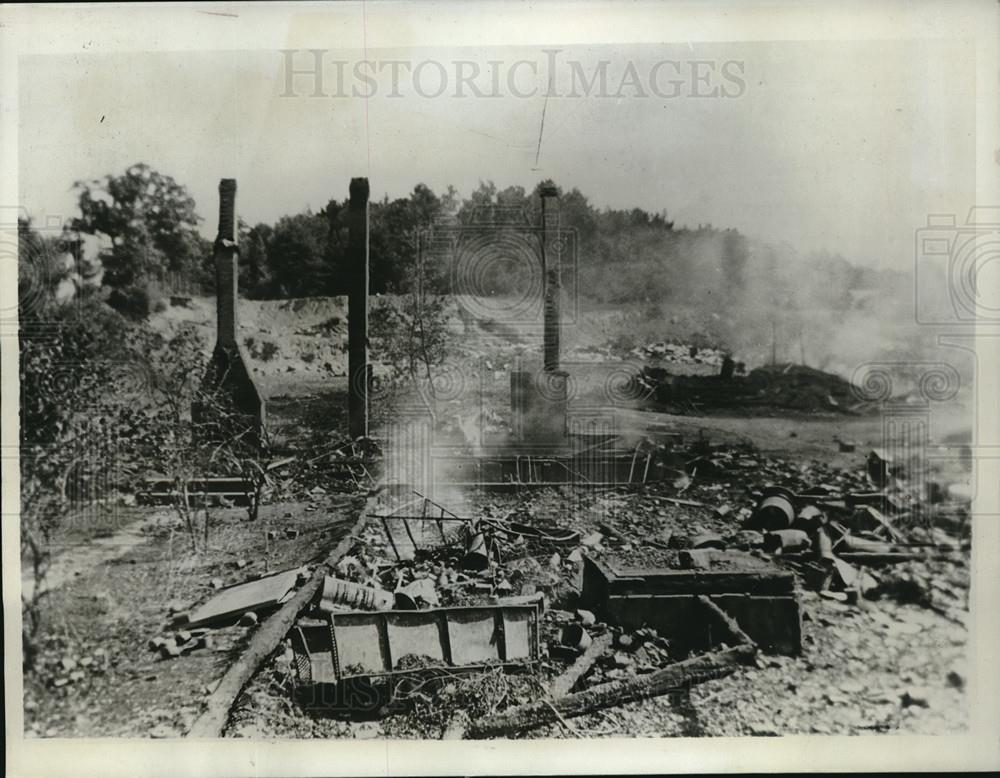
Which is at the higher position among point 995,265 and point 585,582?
point 995,265

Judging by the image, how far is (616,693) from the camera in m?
3.30

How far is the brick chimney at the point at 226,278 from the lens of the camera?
11.2 ft

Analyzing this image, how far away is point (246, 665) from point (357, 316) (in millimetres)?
2068

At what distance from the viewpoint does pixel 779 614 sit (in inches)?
131

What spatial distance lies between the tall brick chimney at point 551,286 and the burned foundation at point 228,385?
175cm

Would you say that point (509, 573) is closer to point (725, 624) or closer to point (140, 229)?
point (725, 624)

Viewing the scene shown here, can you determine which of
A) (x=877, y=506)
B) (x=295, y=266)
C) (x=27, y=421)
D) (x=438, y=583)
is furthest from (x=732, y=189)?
(x=27, y=421)

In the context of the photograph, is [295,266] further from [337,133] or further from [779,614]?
[779,614]

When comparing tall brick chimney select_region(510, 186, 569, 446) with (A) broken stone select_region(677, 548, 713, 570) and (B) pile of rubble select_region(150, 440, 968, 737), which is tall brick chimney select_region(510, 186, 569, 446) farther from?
(A) broken stone select_region(677, 548, 713, 570)

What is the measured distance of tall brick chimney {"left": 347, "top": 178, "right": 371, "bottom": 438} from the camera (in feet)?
11.4

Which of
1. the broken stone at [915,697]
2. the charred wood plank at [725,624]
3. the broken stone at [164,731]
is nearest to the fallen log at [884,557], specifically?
the charred wood plank at [725,624]

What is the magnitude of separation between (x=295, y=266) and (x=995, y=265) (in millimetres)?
4132

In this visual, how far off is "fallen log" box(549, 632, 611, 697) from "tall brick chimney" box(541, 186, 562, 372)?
160 centimetres

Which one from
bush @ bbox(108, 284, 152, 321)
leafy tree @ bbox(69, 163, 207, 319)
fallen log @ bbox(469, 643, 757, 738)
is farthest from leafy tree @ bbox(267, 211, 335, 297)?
fallen log @ bbox(469, 643, 757, 738)
